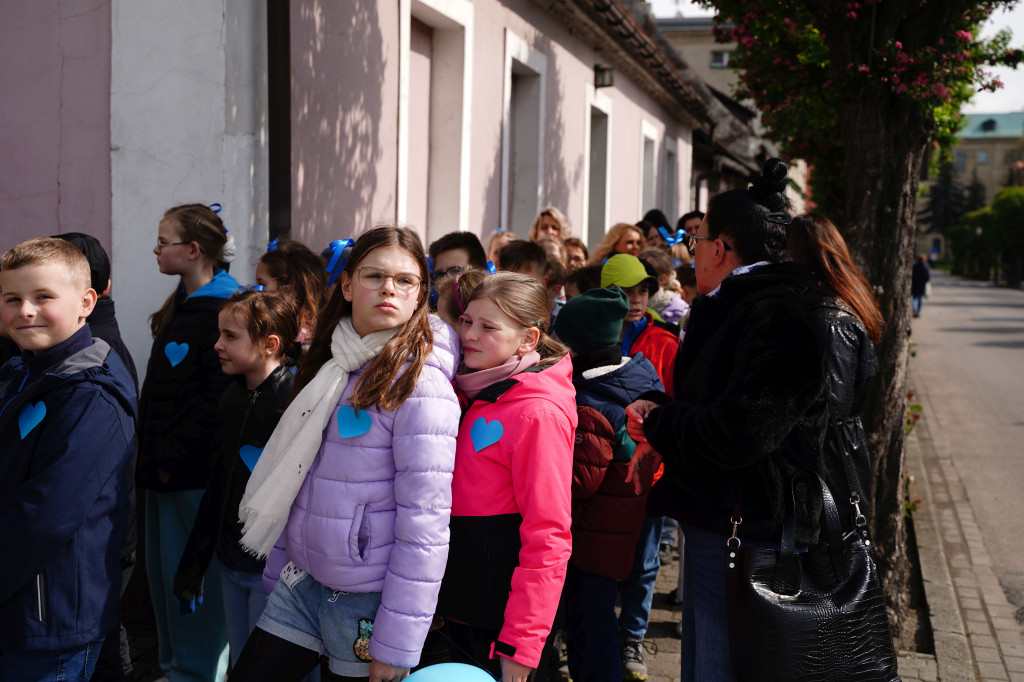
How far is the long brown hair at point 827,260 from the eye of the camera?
10.3 feet

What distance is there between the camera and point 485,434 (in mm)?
2641

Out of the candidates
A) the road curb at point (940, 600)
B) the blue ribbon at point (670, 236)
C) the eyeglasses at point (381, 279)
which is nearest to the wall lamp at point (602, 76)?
the blue ribbon at point (670, 236)

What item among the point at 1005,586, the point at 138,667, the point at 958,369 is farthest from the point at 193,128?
the point at 958,369

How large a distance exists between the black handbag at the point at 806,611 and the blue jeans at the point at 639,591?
5.17ft

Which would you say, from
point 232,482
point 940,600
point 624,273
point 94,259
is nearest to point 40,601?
point 232,482

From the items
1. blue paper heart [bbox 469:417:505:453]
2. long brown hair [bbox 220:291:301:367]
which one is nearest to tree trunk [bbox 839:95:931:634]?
blue paper heart [bbox 469:417:505:453]

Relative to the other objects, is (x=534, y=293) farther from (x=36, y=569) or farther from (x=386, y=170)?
(x=386, y=170)

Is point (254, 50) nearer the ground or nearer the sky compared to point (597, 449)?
nearer the sky

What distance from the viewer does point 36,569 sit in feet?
8.52

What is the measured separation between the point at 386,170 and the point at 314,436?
4.41 metres

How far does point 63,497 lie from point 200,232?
5.52ft

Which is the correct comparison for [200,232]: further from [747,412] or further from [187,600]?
[747,412]

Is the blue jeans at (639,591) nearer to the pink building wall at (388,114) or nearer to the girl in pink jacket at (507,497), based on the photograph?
the girl in pink jacket at (507,497)

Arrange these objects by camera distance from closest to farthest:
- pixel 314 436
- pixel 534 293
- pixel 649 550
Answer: pixel 314 436 → pixel 534 293 → pixel 649 550
